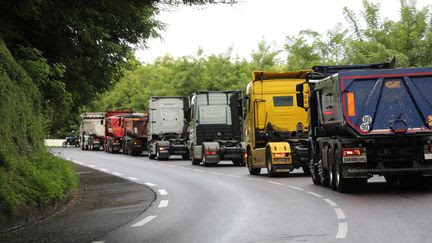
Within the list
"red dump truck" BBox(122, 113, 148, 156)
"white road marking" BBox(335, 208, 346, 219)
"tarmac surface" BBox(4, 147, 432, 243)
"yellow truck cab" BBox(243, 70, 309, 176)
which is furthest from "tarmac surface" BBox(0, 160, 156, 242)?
"red dump truck" BBox(122, 113, 148, 156)

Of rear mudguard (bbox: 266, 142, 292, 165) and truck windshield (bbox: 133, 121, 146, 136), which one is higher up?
truck windshield (bbox: 133, 121, 146, 136)

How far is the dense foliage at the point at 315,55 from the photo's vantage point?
4119 centimetres

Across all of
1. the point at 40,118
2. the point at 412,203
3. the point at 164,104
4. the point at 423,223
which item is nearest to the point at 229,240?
the point at 423,223

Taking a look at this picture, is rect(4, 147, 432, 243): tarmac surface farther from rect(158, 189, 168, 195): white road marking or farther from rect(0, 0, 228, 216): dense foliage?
rect(0, 0, 228, 216): dense foliage

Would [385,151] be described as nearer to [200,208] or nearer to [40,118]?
[200,208]

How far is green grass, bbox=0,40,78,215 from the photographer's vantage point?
38.3ft

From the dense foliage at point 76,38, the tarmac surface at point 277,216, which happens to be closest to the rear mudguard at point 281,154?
the tarmac surface at point 277,216

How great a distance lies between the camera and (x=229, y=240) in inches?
347

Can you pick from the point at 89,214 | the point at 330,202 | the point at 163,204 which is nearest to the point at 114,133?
the point at 163,204

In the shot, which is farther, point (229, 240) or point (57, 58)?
point (57, 58)

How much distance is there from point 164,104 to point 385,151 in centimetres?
2431

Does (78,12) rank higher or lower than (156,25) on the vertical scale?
lower

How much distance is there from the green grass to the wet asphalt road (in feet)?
6.20

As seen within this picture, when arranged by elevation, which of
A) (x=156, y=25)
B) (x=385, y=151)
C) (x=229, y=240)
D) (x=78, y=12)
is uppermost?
(x=156, y=25)
